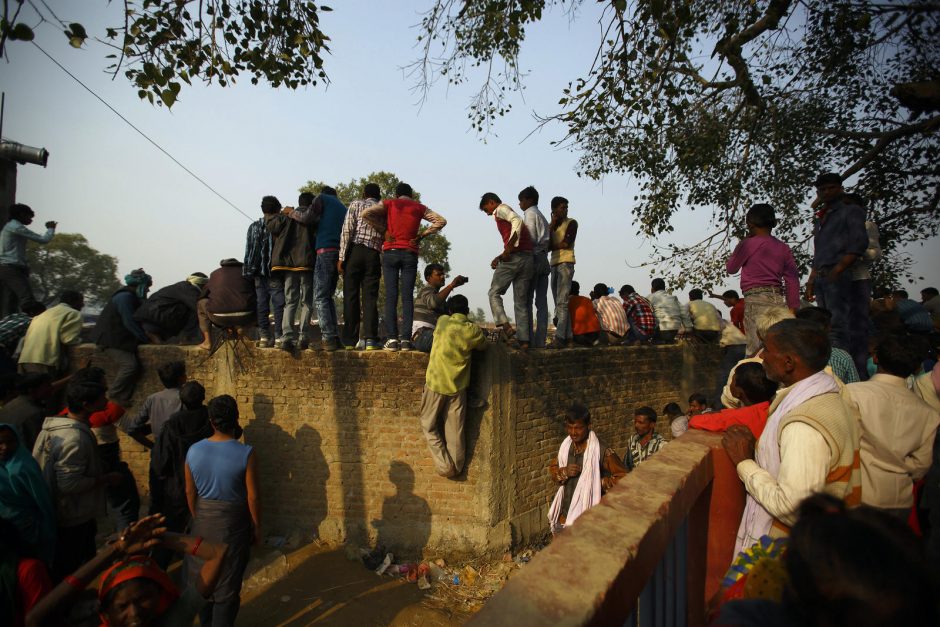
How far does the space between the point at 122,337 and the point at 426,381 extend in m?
4.46

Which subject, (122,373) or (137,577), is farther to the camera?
(122,373)

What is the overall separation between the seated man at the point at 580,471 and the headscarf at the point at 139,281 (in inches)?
260

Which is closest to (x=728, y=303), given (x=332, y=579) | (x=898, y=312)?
(x=898, y=312)

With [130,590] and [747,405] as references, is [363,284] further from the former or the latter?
[747,405]

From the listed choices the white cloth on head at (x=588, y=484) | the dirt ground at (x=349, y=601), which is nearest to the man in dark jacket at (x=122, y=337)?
the dirt ground at (x=349, y=601)

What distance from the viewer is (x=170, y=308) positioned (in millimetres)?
7082

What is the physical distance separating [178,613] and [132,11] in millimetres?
4363

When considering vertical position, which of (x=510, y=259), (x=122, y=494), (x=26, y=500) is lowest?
(x=122, y=494)

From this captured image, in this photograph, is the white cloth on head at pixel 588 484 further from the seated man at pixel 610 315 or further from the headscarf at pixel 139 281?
the headscarf at pixel 139 281

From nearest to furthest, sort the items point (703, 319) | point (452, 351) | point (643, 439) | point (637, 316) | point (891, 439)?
point (891, 439) → point (643, 439) → point (452, 351) → point (637, 316) → point (703, 319)

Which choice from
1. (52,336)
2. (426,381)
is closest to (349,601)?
(426,381)

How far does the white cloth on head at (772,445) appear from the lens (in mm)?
1908

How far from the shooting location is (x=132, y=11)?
3.92 m

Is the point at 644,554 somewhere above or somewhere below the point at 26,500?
above
